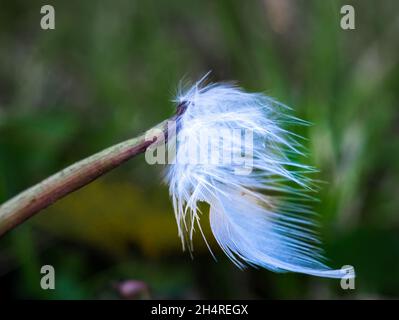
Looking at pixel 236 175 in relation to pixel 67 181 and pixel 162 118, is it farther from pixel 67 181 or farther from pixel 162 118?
pixel 162 118

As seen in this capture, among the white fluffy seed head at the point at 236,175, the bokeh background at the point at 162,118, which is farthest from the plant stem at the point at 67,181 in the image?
the bokeh background at the point at 162,118

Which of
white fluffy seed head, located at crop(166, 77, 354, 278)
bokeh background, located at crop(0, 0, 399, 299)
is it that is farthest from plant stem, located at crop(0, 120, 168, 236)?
bokeh background, located at crop(0, 0, 399, 299)

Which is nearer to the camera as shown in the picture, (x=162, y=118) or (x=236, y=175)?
(x=236, y=175)

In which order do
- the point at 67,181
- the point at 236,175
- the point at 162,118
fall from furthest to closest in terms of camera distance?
1. the point at 162,118
2. the point at 236,175
3. the point at 67,181

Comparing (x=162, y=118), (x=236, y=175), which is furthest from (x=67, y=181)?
(x=162, y=118)

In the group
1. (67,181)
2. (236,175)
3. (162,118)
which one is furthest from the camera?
(162,118)

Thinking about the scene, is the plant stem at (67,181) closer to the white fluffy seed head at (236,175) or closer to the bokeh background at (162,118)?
the white fluffy seed head at (236,175)
